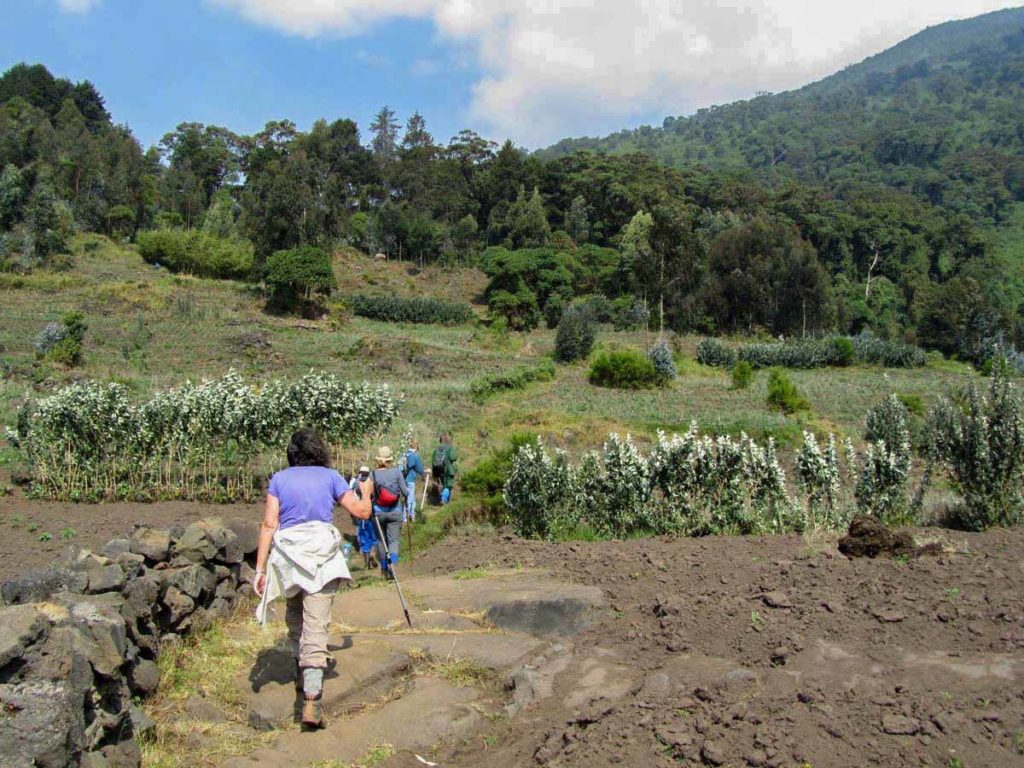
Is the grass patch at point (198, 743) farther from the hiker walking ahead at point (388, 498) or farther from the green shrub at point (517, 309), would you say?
the green shrub at point (517, 309)

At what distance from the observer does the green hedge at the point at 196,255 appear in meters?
51.8

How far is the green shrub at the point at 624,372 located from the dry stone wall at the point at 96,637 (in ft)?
86.9

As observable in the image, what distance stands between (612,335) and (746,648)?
144ft

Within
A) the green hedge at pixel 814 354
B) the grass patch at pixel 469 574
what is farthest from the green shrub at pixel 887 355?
the grass patch at pixel 469 574

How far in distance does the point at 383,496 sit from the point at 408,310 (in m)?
41.7

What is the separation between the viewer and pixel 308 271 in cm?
4356

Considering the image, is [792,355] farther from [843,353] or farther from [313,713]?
[313,713]

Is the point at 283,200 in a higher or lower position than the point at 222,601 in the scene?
higher

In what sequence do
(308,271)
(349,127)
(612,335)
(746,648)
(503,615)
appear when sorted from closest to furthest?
(746,648)
(503,615)
(308,271)
(612,335)
(349,127)

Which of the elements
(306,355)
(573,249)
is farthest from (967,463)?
(573,249)

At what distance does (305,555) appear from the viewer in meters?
4.82

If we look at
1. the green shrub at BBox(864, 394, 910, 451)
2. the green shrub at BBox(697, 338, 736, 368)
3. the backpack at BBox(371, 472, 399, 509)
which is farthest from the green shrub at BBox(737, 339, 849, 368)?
the backpack at BBox(371, 472, 399, 509)

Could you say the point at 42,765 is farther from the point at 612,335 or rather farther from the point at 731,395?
the point at 612,335

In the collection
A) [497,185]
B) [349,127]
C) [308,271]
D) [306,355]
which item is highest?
[349,127]
